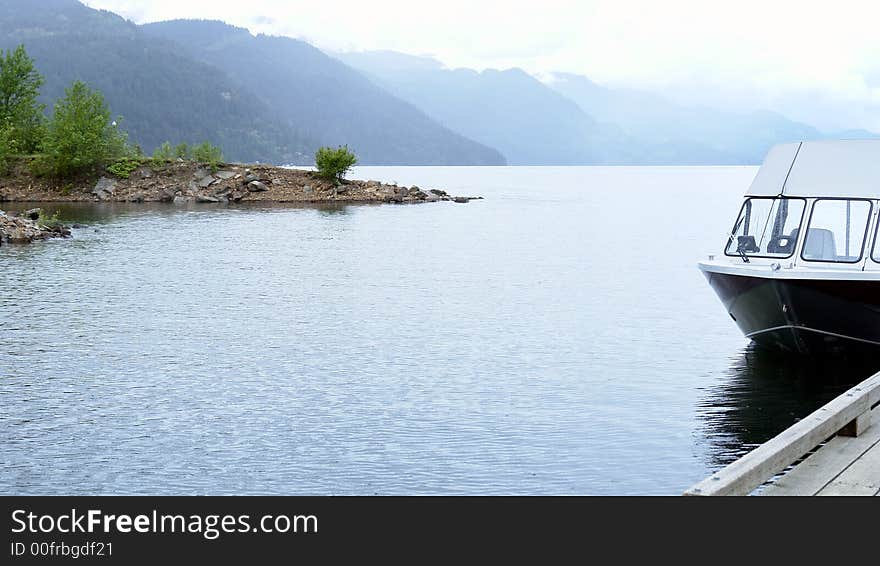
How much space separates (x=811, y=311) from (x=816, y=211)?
2217mm

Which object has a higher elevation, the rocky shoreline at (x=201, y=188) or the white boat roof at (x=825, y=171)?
the white boat roof at (x=825, y=171)

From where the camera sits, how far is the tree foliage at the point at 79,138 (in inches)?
3551

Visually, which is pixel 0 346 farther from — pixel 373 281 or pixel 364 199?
pixel 364 199

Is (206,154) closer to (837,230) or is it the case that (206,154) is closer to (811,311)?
(837,230)

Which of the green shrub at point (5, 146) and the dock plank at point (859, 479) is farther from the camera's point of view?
the green shrub at point (5, 146)

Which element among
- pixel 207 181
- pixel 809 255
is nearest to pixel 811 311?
pixel 809 255

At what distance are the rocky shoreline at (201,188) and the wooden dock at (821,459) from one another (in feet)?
262

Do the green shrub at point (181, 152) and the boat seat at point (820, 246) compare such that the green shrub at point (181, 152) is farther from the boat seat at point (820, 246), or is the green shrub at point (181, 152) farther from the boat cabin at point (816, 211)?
the boat seat at point (820, 246)

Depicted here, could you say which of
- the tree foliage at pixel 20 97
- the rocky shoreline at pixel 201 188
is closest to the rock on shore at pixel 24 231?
the rocky shoreline at pixel 201 188

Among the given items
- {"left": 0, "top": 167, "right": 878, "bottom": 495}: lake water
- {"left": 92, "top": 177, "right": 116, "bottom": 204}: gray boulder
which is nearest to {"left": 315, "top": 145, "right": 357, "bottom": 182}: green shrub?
{"left": 92, "top": 177, "right": 116, "bottom": 204}: gray boulder

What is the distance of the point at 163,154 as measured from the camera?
98125 mm

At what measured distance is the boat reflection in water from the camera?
16.2m
